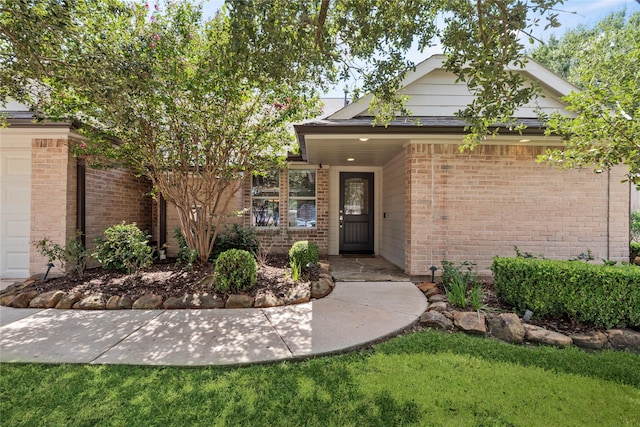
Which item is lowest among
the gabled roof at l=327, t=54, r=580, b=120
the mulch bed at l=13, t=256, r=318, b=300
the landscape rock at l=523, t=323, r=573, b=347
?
the landscape rock at l=523, t=323, r=573, b=347

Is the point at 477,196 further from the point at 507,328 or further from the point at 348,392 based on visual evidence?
the point at 348,392

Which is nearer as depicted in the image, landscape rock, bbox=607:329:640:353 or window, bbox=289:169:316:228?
landscape rock, bbox=607:329:640:353

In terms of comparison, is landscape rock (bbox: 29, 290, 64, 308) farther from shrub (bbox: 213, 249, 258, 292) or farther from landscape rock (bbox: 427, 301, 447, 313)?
landscape rock (bbox: 427, 301, 447, 313)

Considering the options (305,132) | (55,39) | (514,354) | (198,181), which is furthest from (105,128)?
(514,354)

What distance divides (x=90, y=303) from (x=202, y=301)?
1.68 metres

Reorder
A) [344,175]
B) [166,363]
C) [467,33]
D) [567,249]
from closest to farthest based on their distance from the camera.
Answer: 1. [166,363]
2. [467,33]
3. [567,249]
4. [344,175]

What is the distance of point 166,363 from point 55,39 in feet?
13.3

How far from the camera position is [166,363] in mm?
2891

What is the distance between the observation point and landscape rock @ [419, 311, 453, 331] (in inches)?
152

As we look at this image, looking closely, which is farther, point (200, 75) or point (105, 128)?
point (105, 128)

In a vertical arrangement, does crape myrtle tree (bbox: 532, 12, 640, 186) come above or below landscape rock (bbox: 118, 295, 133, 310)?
above

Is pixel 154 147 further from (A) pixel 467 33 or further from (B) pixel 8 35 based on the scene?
(A) pixel 467 33

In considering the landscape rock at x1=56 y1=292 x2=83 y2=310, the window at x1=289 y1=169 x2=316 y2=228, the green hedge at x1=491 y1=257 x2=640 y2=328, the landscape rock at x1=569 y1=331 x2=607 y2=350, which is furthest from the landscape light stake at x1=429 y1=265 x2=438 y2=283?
the landscape rock at x1=56 y1=292 x2=83 y2=310

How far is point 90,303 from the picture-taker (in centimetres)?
444
